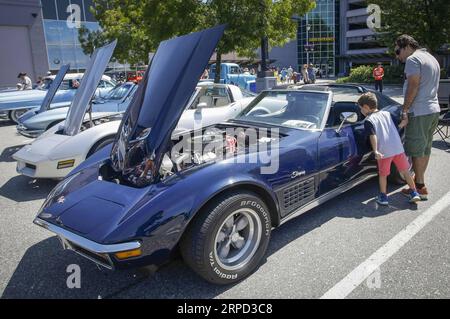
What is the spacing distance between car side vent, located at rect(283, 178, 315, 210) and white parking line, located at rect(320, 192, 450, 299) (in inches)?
28.5

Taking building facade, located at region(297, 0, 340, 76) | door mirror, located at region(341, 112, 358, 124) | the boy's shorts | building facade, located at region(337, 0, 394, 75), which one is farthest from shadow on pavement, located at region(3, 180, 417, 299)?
building facade, located at region(337, 0, 394, 75)

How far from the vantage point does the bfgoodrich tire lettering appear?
Result: 8.08 ft

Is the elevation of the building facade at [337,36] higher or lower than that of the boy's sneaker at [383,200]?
higher

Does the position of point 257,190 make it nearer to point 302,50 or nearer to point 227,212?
point 227,212

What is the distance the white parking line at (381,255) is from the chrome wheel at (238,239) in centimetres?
65

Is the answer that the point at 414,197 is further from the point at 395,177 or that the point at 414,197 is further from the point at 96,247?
the point at 96,247

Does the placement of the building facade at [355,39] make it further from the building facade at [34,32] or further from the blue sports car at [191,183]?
the blue sports car at [191,183]

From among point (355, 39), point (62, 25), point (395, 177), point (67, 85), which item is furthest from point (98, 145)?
point (355, 39)

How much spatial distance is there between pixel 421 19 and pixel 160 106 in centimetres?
2087

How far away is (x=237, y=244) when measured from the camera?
9.20 ft

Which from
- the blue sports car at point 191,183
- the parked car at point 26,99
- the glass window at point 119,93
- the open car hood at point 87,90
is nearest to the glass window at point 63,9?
the parked car at point 26,99

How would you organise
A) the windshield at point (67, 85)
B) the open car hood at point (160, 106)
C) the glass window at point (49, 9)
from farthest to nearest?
the glass window at point (49, 9) < the windshield at point (67, 85) < the open car hood at point (160, 106)

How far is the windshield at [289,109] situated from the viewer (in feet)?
12.5

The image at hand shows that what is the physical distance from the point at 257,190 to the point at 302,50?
61.0 meters
